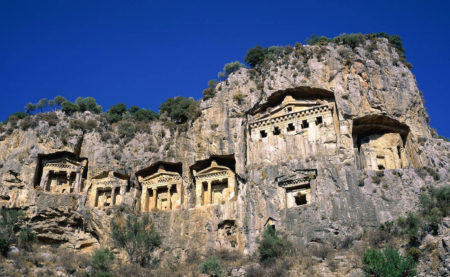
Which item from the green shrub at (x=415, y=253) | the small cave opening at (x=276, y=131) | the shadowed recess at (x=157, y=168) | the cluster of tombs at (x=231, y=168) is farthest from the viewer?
the shadowed recess at (x=157, y=168)

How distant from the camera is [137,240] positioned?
3781 centimetres

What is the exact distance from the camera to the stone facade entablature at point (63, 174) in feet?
148

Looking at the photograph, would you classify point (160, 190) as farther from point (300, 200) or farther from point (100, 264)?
point (300, 200)

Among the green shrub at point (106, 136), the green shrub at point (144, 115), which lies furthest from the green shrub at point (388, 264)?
the green shrub at point (144, 115)

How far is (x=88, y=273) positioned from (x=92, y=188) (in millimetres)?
12263

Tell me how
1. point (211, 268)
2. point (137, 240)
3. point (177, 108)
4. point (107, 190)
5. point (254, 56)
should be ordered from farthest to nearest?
point (254, 56), point (177, 108), point (107, 190), point (137, 240), point (211, 268)

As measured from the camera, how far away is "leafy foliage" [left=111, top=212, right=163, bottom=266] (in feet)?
125

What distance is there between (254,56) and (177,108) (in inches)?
375

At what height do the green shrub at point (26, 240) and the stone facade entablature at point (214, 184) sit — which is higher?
the stone facade entablature at point (214, 184)

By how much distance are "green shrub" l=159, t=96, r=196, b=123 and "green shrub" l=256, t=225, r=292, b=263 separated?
15746 mm

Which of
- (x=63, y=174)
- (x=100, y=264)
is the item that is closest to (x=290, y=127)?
(x=100, y=264)

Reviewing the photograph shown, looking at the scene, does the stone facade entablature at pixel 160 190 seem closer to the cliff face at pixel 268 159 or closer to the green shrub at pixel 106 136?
the cliff face at pixel 268 159

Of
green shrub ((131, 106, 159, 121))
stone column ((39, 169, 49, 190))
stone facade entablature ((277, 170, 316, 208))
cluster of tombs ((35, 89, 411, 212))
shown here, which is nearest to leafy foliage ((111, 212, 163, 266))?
cluster of tombs ((35, 89, 411, 212))

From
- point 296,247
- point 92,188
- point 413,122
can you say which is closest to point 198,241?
point 296,247
